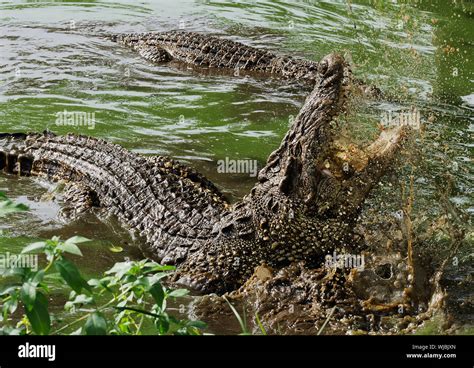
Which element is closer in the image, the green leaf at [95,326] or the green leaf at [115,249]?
the green leaf at [95,326]

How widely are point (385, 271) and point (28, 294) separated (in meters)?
3.61

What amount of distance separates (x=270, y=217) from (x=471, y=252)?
183 centimetres

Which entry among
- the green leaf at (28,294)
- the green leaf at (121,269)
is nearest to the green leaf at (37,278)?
the green leaf at (28,294)

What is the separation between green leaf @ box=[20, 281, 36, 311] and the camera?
3336 millimetres

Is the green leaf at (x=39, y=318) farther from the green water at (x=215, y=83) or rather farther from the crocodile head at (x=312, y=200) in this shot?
the green water at (x=215, y=83)

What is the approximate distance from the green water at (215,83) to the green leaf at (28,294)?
363cm

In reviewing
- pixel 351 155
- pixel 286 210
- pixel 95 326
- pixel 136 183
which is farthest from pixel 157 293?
pixel 136 183

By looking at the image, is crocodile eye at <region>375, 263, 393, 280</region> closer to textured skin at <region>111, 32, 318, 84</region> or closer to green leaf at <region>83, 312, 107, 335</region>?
green leaf at <region>83, 312, 107, 335</region>

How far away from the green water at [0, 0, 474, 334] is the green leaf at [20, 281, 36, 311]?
3.63 meters

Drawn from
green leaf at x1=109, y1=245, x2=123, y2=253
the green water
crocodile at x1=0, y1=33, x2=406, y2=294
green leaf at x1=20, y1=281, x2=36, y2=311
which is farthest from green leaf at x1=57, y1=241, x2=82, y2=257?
green leaf at x1=109, y1=245, x2=123, y2=253

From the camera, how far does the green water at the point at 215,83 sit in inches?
355

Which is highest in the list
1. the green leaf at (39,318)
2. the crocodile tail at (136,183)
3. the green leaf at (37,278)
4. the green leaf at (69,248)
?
the green leaf at (69,248)
